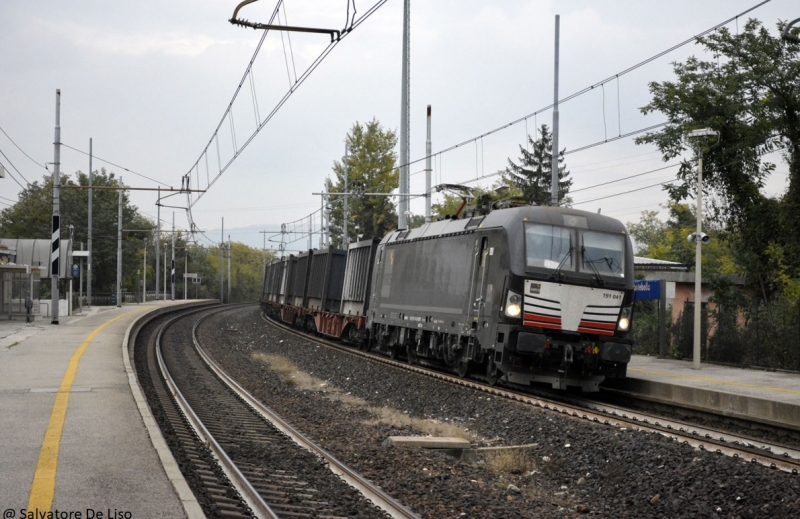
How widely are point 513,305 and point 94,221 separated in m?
58.8

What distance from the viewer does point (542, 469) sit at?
9766mm

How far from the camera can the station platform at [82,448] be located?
21.9 feet

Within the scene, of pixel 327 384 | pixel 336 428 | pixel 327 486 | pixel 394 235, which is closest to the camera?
pixel 327 486

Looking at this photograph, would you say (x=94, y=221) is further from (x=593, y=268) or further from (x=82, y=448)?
(x=82, y=448)

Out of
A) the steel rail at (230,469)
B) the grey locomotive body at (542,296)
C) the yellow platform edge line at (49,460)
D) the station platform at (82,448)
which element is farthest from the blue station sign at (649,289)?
the yellow platform edge line at (49,460)

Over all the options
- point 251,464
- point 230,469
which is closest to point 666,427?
point 251,464

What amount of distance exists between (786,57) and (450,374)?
1302cm

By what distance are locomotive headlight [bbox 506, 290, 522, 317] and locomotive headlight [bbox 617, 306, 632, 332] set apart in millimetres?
1970

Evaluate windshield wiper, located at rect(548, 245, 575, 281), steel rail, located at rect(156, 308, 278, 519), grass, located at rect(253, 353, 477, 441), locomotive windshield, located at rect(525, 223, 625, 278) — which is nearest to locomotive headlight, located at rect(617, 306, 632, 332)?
locomotive windshield, located at rect(525, 223, 625, 278)

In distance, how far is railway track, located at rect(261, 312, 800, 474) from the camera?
9469 millimetres

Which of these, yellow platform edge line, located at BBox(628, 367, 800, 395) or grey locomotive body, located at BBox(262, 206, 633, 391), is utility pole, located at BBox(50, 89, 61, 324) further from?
yellow platform edge line, located at BBox(628, 367, 800, 395)

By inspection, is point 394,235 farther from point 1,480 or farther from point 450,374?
point 1,480

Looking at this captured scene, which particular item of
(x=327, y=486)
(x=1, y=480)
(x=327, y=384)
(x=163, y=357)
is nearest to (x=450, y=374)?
(x=327, y=384)

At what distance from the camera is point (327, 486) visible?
8.27m
